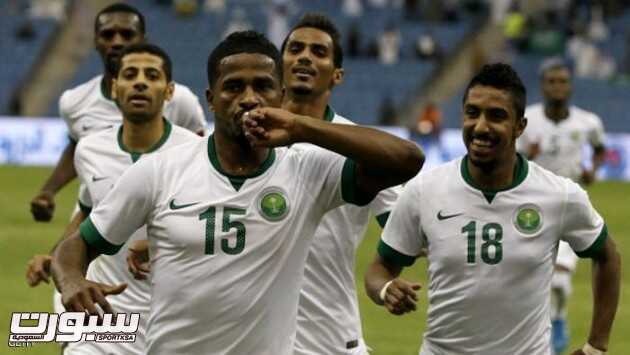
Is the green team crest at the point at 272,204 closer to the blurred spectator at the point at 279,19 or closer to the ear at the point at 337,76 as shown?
the ear at the point at 337,76

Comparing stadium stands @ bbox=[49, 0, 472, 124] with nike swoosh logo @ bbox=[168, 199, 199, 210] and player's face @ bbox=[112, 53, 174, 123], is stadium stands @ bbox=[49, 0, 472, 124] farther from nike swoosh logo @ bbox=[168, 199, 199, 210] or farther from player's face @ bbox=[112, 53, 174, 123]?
nike swoosh logo @ bbox=[168, 199, 199, 210]

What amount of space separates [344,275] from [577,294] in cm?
947

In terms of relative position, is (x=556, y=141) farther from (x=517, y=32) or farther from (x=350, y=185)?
(x=517, y=32)

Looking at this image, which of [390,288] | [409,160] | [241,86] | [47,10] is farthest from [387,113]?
[409,160]

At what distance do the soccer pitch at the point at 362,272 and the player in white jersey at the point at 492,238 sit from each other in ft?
18.7

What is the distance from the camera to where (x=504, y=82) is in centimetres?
690

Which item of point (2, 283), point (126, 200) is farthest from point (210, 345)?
point (2, 283)

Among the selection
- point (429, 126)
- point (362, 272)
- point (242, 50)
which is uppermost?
point (242, 50)

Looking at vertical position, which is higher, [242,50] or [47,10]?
[242,50]

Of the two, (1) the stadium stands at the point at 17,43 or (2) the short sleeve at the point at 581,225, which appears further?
(1) the stadium stands at the point at 17,43

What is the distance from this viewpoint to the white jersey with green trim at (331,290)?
23.9ft

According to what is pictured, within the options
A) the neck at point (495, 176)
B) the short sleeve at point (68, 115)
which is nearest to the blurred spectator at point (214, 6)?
the short sleeve at point (68, 115)

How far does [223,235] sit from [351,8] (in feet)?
107

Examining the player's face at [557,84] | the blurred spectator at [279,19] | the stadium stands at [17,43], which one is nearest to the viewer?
the player's face at [557,84]
